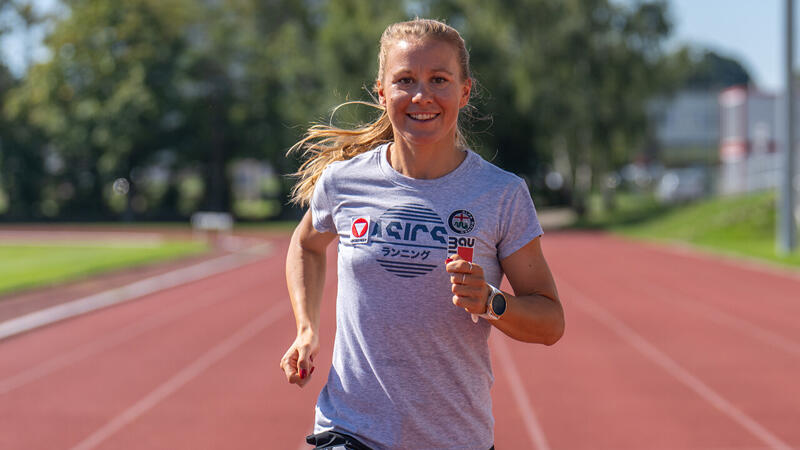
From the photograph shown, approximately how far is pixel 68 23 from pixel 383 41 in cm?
4051

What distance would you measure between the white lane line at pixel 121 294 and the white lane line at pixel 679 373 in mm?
6934

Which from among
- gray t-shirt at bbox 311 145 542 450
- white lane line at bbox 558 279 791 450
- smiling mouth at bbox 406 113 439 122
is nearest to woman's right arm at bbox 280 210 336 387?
gray t-shirt at bbox 311 145 542 450

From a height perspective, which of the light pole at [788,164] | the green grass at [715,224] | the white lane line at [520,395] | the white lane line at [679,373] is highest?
the light pole at [788,164]

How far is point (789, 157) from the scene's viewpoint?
20.1 metres

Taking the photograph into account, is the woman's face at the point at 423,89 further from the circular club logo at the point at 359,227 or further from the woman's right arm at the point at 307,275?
the woman's right arm at the point at 307,275

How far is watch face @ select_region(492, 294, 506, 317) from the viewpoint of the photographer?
1.89m

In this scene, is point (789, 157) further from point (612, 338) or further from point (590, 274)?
point (612, 338)

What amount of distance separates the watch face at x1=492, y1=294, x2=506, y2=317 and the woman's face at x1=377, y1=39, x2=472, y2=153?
1.35 feet

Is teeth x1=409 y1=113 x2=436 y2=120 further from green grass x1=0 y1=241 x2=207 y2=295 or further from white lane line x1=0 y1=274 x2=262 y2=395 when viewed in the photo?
green grass x1=0 y1=241 x2=207 y2=295

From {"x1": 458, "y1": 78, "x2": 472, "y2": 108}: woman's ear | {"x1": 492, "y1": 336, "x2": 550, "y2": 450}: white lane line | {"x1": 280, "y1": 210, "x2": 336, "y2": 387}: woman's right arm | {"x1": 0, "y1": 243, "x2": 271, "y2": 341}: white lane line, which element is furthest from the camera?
{"x1": 0, "y1": 243, "x2": 271, "y2": 341}: white lane line

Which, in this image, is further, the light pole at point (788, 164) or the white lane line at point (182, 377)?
the light pole at point (788, 164)

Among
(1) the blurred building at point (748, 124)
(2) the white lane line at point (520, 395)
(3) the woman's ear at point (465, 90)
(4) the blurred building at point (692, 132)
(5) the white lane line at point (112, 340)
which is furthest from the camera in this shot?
(4) the blurred building at point (692, 132)

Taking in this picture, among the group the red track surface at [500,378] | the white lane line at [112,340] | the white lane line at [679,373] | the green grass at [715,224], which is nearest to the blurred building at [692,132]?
the green grass at [715,224]

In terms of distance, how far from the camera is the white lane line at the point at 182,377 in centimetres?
682
